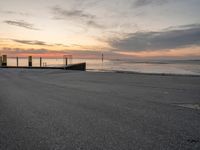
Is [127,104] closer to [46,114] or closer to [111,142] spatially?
[46,114]

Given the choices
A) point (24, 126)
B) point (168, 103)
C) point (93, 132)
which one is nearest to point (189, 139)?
point (93, 132)

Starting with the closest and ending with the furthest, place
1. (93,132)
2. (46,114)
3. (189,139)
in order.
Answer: (189,139)
(93,132)
(46,114)

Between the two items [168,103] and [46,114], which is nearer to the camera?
[46,114]

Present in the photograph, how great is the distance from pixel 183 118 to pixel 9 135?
11.8ft

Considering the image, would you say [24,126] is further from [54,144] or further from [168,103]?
[168,103]

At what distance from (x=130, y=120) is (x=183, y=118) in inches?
48.2

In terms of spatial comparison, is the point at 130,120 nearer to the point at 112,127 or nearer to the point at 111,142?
the point at 112,127

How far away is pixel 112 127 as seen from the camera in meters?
4.74

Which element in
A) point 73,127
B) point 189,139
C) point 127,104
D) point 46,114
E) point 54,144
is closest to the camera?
point 54,144

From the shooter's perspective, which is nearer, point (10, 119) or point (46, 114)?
point (10, 119)

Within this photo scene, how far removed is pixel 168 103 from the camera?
7.45m

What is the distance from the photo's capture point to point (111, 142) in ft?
12.8

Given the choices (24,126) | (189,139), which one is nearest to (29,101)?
(24,126)

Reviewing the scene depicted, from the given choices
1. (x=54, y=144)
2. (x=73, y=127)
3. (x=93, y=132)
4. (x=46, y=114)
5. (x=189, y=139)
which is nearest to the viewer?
(x=54, y=144)
